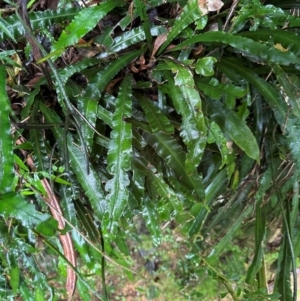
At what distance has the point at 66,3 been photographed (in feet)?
2.35

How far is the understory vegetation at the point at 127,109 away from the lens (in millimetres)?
671

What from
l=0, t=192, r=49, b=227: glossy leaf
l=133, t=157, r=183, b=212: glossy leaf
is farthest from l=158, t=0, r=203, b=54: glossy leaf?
l=0, t=192, r=49, b=227: glossy leaf

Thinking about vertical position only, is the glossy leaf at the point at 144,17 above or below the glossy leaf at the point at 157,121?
above

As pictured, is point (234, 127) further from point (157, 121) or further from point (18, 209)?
point (18, 209)

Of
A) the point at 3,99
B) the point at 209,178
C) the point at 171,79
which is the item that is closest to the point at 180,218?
the point at 209,178

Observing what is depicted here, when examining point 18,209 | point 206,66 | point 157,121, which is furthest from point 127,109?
point 18,209

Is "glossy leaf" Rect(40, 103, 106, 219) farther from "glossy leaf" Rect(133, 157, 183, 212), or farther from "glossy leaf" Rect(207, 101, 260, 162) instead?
"glossy leaf" Rect(207, 101, 260, 162)

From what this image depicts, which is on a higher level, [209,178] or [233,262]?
[209,178]

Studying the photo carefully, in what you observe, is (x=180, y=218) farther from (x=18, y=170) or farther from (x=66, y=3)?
(x=66, y=3)

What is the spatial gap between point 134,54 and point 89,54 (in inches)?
3.6

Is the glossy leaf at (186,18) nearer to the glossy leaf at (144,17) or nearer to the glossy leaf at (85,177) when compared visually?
the glossy leaf at (144,17)

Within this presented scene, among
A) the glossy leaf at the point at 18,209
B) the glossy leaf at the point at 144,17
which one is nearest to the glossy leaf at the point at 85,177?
the glossy leaf at the point at 18,209

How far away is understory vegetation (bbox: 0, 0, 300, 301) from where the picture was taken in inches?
26.4

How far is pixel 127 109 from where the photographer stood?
2.32 ft
